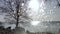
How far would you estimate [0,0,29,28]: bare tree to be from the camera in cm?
183

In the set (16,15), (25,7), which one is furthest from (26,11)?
(16,15)

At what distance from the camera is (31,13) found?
6.04ft

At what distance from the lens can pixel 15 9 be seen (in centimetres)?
185

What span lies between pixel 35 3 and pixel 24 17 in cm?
33

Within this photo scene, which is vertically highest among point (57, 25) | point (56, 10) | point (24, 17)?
point (56, 10)

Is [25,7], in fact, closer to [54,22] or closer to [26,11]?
[26,11]

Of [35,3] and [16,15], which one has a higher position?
[35,3]

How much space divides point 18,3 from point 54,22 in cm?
76

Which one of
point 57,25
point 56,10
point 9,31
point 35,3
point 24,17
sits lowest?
point 9,31

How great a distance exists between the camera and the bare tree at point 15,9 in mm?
1833

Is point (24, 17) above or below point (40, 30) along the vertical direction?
above

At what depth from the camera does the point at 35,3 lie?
6.04 ft

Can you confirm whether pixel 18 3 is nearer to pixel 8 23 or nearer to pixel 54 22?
pixel 8 23

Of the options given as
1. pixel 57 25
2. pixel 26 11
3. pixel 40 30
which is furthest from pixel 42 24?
pixel 26 11
